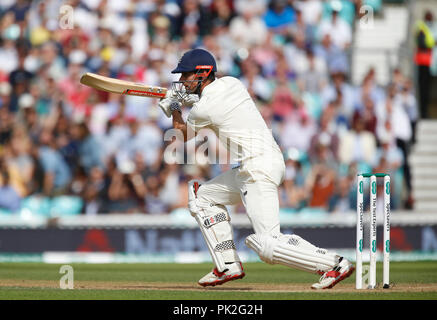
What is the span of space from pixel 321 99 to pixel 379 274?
5402 millimetres

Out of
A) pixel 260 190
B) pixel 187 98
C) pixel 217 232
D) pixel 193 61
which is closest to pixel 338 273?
pixel 260 190

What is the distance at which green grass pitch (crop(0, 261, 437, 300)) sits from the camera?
290 inches

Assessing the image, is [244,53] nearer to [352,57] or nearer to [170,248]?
[352,57]

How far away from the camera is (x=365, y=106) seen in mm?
15023

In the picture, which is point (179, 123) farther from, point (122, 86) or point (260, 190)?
point (260, 190)

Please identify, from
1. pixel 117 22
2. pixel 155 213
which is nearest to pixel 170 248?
pixel 155 213

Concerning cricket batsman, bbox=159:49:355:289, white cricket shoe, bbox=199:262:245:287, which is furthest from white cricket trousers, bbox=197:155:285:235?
white cricket shoe, bbox=199:262:245:287

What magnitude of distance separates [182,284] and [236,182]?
4.60ft

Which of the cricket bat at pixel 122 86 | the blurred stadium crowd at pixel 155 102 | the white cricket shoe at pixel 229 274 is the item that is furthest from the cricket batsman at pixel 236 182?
the blurred stadium crowd at pixel 155 102

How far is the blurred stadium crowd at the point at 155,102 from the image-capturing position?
1383 cm

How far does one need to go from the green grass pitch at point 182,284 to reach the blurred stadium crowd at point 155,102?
5.86 feet
